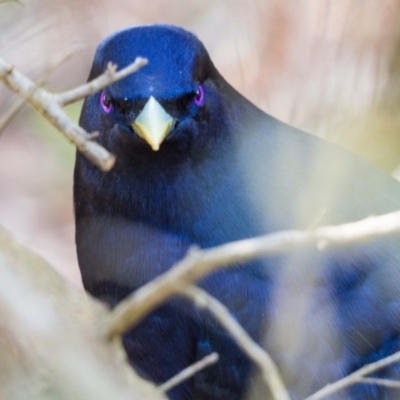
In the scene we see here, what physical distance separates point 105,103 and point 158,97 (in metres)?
0.16

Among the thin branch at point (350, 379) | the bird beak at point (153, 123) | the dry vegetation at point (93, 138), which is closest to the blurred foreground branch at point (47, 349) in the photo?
the dry vegetation at point (93, 138)

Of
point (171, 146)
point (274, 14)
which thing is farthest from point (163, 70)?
point (274, 14)

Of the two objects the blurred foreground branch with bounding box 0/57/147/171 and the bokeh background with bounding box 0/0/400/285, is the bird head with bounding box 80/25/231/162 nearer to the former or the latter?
the blurred foreground branch with bounding box 0/57/147/171

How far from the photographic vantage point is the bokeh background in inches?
133

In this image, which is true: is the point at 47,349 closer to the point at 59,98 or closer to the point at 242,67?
the point at 59,98

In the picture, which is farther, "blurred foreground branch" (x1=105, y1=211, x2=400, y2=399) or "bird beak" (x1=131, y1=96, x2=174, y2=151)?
"bird beak" (x1=131, y1=96, x2=174, y2=151)

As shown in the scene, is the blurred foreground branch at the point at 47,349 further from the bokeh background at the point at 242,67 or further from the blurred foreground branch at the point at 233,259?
the bokeh background at the point at 242,67

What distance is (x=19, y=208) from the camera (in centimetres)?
422

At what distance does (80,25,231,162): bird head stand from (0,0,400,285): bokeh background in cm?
113

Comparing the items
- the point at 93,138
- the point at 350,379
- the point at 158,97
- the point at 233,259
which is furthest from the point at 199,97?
the point at 233,259

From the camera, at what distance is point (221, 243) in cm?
218

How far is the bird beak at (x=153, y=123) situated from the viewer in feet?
6.31

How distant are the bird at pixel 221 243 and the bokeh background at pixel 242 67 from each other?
3.19 ft

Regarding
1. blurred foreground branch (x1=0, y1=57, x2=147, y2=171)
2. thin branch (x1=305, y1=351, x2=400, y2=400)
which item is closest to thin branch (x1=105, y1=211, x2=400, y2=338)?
blurred foreground branch (x1=0, y1=57, x2=147, y2=171)
